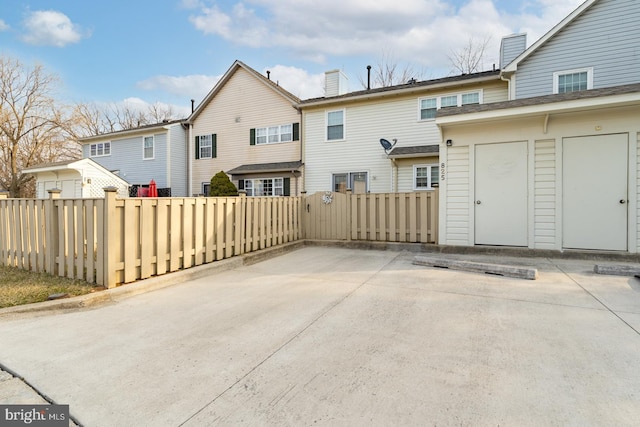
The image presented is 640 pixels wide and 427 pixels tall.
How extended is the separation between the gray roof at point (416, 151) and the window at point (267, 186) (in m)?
5.27

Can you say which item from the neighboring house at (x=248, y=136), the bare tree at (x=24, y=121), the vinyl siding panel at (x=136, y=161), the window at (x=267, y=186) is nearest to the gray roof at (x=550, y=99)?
the neighboring house at (x=248, y=136)

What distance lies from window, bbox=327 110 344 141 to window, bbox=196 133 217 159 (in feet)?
21.6

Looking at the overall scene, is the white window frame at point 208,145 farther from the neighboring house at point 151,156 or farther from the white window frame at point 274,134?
the white window frame at point 274,134

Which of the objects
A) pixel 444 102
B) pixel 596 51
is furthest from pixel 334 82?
pixel 596 51

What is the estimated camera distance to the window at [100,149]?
1983cm

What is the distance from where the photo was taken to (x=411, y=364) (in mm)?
2443

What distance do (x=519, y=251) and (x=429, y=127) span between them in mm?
7299

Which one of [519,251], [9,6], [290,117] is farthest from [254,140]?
[519,251]

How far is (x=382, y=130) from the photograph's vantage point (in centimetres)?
1349

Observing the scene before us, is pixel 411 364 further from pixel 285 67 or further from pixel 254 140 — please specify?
pixel 285 67

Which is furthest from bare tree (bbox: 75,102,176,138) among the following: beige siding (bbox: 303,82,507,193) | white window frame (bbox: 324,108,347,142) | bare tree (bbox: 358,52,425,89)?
white window frame (bbox: 324,108,347,142)

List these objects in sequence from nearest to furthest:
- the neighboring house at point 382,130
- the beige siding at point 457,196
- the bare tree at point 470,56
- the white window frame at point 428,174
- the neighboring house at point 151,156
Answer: the beige siding at point 457,196, the neighboring house at point 382,130, the white window frame at point 428,174, the neighboring house at point 151,156, the bare tree at point 470,56

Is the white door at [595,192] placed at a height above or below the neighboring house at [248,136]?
below

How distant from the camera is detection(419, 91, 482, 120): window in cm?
1208
